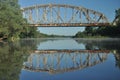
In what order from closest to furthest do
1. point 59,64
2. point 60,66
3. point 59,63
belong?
point 60,66
point 59,64
point 59,63

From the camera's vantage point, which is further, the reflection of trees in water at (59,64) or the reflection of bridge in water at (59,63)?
the reflection of bridge in water at (59,63)

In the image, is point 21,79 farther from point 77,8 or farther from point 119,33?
point 77,8

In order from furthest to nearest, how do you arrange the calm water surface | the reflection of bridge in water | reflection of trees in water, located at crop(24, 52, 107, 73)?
the reflection of bridge in water → reflection of trees in water, located at crop(24, 52, 107, 73) → the calm water surface

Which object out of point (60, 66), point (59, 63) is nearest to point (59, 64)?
point (59, 63)

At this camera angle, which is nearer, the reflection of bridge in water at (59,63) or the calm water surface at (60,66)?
the calm water surface at (60,66)

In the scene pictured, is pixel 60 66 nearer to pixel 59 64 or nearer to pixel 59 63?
pixel 59 64

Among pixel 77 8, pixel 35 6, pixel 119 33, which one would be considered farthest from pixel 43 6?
pixel 119 33

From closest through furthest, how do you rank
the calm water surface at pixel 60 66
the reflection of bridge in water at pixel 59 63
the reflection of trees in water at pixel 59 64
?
the calm water surface at pixel 60 66 → the reflection of trees in water at pixel 59 64 → the reflection of bridge in water at pixel 59 63

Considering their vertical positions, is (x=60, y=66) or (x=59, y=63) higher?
(x=60, y=66)

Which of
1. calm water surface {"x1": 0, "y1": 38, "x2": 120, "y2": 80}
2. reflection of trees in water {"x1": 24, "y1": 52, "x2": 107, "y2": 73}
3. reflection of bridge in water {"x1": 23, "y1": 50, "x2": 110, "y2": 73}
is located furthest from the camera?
reflection of bridge in water {"x1": 23, "y1": 50, "x2": 110, "y2": 73}

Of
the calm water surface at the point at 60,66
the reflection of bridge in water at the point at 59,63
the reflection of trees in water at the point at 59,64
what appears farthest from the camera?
the reflection of bridge in water at the point at 59,63

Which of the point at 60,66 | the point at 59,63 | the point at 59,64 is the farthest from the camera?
the point at 59,63

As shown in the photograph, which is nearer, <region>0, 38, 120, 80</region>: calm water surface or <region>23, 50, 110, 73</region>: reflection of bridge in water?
<region>0, 38, 120, 80</region>: calm water surface

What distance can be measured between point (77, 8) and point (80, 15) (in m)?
4.38
